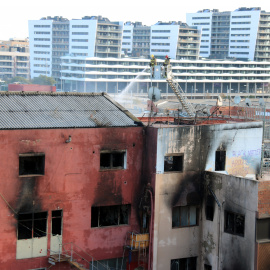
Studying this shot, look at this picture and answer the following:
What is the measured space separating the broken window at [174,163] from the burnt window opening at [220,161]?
2.05 m

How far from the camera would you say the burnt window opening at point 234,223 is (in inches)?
975

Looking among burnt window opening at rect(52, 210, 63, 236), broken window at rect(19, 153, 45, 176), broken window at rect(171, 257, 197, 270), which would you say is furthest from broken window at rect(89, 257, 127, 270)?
broken window at rect(19, 153, 45, 176)

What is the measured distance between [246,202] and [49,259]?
842cm

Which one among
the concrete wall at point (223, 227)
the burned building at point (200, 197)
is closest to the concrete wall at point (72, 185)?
the burned building at point (200, 197)

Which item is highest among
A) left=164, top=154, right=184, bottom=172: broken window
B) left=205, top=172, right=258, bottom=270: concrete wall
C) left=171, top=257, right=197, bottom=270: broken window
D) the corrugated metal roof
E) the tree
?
the tree

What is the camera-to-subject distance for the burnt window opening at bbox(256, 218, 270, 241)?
23953 mm

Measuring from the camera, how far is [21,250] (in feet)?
78.1

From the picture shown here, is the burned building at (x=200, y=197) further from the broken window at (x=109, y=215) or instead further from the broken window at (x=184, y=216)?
the broken window at (x=109, y=215)

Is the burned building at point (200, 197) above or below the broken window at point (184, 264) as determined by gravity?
above

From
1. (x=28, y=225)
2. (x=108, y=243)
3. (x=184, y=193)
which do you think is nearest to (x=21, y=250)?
(x=28, y=225)

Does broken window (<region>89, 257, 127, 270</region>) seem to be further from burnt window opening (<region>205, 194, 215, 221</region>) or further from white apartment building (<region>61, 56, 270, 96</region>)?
white apartment building (<region>61, 56, 270, 96</region>)

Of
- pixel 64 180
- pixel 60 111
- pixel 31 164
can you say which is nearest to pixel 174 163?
pixel 64 180

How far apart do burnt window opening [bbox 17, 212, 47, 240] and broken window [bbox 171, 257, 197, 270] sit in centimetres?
617

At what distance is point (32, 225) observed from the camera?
24.0 meters
